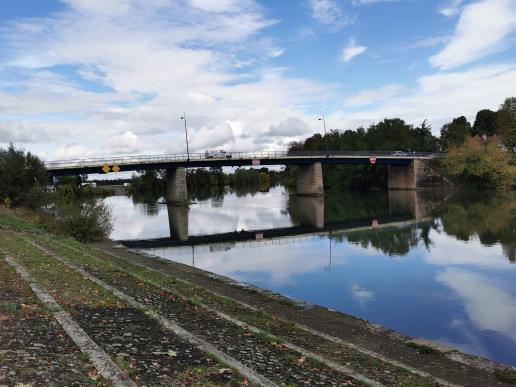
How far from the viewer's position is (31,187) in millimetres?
55938

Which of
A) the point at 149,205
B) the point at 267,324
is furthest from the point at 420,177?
the point at 267,324

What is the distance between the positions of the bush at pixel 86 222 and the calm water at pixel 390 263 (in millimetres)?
4346

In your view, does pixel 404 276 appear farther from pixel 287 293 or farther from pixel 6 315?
pixel 6 315

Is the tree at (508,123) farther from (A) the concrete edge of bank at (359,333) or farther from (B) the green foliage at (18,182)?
(A) the concrete edge of bank at (359,333)

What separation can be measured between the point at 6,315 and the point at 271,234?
36.8 meters

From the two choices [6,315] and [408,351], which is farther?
[408,351]

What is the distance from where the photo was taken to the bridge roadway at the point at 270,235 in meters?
42.1

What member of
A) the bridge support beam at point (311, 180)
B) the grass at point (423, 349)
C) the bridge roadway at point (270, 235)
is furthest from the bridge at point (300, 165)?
the grass at point (423, 349)

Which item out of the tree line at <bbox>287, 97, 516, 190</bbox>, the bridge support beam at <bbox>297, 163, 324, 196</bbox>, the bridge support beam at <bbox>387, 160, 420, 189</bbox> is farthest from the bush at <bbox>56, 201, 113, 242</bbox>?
the bridge support beam at <bbox>387, 160, 420, 189</bbox>

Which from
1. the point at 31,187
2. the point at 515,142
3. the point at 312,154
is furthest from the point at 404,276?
the point at 515,142

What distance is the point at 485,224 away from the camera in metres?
45.7

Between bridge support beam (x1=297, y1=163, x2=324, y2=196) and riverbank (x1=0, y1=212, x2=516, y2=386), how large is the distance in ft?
282

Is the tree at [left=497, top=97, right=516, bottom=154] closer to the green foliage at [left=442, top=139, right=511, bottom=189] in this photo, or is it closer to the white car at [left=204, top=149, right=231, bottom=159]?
the green foliage at [left=442, top=139, right=511, bottom=189]

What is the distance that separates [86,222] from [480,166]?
88.8 m
